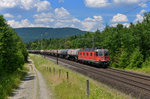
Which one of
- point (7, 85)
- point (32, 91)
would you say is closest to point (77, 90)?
point (32, 91)

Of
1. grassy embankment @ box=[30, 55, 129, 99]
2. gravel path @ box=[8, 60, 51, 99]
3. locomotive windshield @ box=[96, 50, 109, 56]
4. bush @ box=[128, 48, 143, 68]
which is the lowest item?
gravel path @ box=[8, 60, 51, 99]

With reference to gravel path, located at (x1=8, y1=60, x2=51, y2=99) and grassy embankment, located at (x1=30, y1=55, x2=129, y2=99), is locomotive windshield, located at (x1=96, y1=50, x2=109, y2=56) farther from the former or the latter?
grassy embankment, located at (x1=30, y1=55, x2=129, y2=99)

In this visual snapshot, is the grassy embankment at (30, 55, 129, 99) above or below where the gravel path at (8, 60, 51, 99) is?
above

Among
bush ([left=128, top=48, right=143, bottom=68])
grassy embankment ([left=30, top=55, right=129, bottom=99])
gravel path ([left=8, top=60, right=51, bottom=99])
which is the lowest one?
gravel path ([left=8, top=60, right=51, bottom=99])

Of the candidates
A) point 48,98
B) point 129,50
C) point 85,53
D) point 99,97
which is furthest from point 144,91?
point 129,50

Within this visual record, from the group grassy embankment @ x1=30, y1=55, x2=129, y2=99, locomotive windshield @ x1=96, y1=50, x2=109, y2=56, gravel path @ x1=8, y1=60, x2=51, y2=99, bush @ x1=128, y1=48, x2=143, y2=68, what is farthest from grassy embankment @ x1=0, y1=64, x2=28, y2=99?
bush @ x1=128, y1=48, x2=143, y2=68

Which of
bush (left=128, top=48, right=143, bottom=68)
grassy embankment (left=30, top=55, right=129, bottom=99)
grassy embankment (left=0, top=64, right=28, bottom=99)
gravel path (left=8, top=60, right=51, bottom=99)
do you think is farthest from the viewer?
bush (left=128, top=48, right=143, bottom=68)

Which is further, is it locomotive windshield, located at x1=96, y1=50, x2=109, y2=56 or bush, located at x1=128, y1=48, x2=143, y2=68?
bush, located at x1=128, y1=48, x2=143, y2=68

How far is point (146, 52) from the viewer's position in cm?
3972

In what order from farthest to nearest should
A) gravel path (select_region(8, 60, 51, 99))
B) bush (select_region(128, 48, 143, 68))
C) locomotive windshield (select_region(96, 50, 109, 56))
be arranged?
1. bush (select_region(128, 48, 143, 68))
2. locomotive windshield (select_region(96, 50, 109, 56))
3. gravel path (select_region(8, 60, 51, 99))

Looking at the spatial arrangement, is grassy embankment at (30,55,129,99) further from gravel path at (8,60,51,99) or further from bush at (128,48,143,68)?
bush at (128,48,143,68)

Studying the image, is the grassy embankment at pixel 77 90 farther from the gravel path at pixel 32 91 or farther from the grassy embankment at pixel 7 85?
the grassy embankment at pixel 7 85

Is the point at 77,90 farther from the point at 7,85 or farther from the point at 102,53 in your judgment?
the point at 102,53

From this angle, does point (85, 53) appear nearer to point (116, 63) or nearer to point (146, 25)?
point (116, 63)
